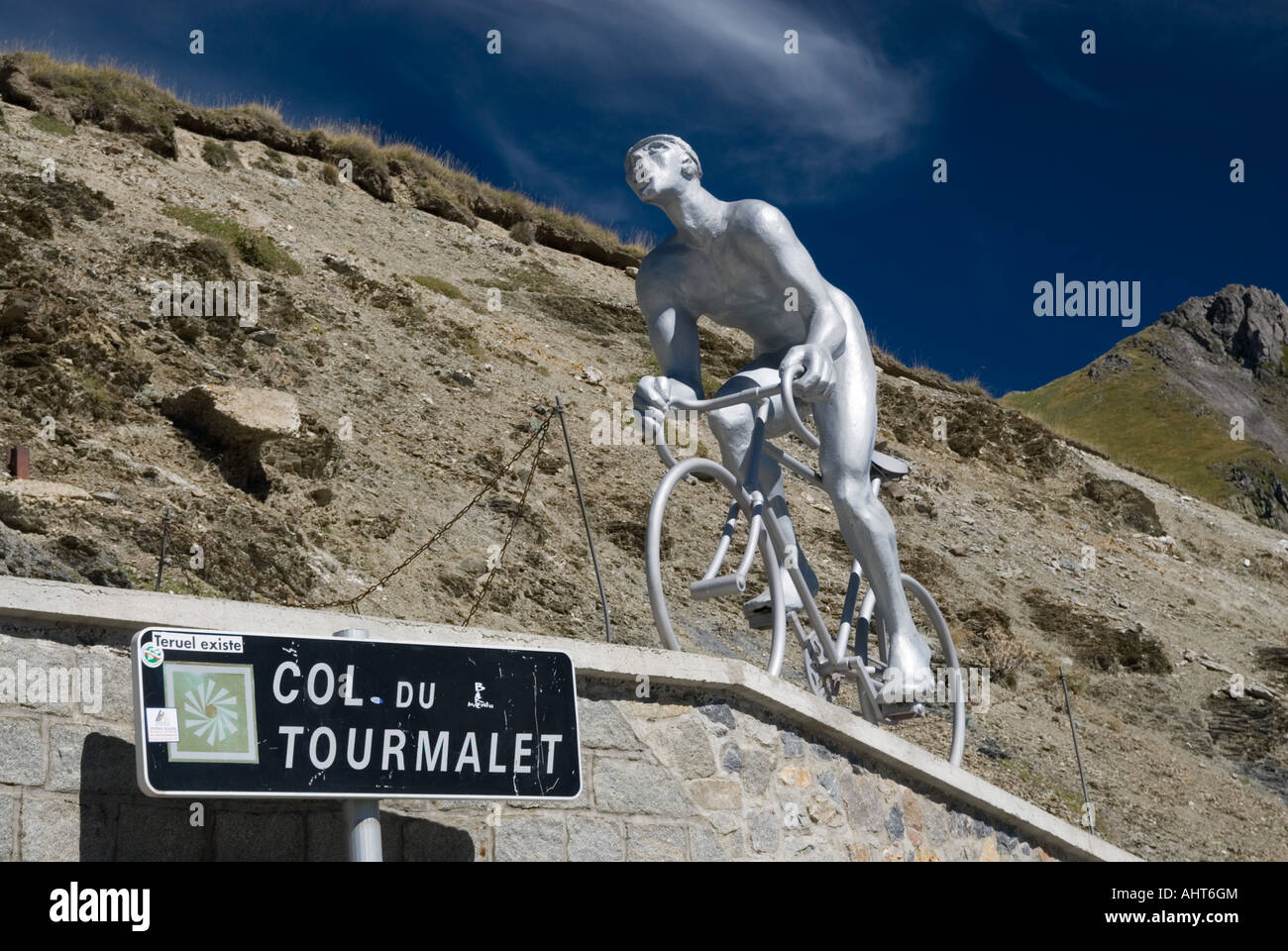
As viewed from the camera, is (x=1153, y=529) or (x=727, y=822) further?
(x=1153, y=529)

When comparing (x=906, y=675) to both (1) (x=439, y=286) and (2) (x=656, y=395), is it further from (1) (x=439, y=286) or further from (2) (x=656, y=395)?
(1) (x=439, y=286)

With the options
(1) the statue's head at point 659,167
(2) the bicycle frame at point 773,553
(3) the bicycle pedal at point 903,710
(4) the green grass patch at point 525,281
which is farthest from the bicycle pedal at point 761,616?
(4) the green grass patch at point 525,281

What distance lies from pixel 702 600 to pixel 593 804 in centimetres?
366

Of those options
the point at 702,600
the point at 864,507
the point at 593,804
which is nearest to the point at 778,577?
the point at 864,507

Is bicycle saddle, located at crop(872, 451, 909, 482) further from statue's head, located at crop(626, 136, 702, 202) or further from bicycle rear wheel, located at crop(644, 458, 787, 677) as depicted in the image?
statue's head, located at crop(626, 136, 702, 202)

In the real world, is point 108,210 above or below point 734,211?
above

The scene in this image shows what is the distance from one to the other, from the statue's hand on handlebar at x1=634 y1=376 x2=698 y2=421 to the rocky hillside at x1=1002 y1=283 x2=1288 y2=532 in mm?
34011

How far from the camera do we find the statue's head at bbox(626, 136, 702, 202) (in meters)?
5.98

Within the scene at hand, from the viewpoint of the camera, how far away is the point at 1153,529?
70.4 ft

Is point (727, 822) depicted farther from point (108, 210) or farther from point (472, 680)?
point (108, 210)

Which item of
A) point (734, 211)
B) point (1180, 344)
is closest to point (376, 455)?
point (734, 211)

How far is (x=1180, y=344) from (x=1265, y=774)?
53.5m

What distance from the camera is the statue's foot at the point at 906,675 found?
6.04 metres

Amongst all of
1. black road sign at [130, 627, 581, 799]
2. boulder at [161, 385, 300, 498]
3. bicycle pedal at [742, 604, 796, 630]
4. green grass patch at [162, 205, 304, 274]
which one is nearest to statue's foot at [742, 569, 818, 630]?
bicycle pedal at [742, 604, 796, 630]
